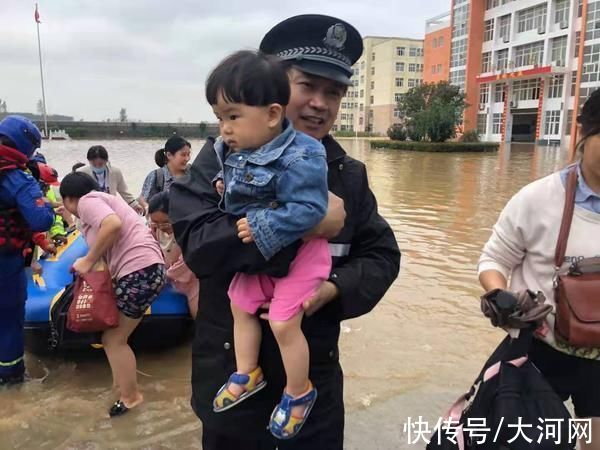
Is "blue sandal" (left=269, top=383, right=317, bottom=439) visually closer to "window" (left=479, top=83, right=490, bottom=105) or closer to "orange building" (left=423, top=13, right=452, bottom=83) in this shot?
"window" (left=479, top=83, right=490, bottom=105)

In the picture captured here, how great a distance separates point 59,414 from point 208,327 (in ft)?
7.42

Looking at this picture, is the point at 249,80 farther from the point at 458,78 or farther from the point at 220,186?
the point at 458,78

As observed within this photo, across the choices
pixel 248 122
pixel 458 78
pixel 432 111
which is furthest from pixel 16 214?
pixel 458 78

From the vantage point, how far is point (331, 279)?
1636mm

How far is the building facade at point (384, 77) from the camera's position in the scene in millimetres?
73625

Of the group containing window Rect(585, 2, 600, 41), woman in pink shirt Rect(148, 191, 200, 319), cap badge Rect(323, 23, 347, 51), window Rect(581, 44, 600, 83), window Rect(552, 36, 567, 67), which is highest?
window Rect(585, 2, 600, 41)

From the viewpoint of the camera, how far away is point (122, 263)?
10.5ft

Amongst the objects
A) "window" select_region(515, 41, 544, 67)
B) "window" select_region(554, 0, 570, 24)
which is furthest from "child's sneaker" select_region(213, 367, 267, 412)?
"window" select_region(515, 41, 544, 67)

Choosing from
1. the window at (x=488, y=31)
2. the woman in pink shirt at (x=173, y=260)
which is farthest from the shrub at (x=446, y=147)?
the woman in pink shirt at (x=173, y=260)

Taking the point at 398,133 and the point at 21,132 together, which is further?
the point at 398,133

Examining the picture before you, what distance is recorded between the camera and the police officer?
3.25 metres

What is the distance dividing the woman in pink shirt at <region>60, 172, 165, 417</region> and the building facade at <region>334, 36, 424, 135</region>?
69968mm

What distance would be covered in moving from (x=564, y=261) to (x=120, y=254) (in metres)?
2.45

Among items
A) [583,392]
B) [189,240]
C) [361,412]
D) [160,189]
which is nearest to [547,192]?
[583,392]
